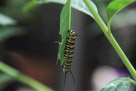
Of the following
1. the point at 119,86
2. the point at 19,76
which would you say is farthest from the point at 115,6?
the point at 19,76

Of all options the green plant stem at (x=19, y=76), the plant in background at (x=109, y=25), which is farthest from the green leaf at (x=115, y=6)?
the green plant stem at (x=19, y=76)

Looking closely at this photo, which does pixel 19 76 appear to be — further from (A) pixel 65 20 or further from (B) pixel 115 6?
(B) pixel 115 6

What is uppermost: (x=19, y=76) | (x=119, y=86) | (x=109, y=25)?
(x=19, y=76)

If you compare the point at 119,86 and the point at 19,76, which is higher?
the point at 19,76

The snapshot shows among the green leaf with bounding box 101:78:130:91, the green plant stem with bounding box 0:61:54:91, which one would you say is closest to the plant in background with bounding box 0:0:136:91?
the green leaf with bounding box 101:78:130:91

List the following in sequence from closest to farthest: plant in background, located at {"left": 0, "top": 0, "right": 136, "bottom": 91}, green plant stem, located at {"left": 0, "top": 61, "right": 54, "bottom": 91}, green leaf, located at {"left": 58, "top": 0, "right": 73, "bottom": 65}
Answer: plant in background, located at {"left": 0, "top": 0, "right": 136, "bottom": 91} < green leaf, located at {"left": 58, "top": 0, "right": 73, "bottom": 65} < green plant stem, located at {"left": 0, "top": 61, "right": 54, "bottom": 91}

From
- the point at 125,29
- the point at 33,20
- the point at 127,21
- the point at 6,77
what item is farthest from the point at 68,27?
the point at 125,29

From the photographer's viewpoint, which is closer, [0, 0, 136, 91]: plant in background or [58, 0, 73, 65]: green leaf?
[0, 0, 136, 91]: plant in background

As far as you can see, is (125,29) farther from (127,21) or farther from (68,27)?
(68,27)

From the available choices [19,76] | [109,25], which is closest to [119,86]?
[109,25]

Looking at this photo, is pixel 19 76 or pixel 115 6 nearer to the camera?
pixel 115 6

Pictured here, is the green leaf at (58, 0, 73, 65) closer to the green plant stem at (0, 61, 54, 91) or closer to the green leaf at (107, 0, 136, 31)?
the green leaf at (107, 0, 136, 31)

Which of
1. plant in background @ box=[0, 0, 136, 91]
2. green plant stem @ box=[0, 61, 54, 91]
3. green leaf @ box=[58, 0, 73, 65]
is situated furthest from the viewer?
green plant stem @ box=[0, 61, 54, 91]
